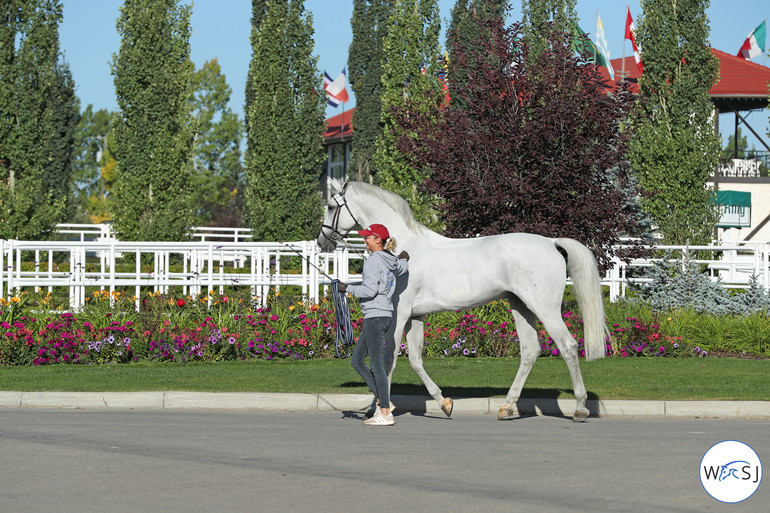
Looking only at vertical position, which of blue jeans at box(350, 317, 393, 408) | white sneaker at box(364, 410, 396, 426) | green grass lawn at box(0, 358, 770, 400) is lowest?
green grass lawn at box(0, 358, 770, 400)

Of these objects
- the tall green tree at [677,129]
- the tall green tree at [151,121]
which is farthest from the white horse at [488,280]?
the tall green tree at [151,121]

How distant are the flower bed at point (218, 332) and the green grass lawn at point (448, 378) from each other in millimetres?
472

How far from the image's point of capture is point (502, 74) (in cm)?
1786

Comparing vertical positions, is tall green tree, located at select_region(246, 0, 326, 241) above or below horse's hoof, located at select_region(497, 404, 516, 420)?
above

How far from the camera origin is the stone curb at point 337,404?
1112 cm

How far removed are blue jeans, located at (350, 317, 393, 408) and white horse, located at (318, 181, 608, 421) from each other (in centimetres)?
29

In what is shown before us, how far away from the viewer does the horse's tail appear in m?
10.7

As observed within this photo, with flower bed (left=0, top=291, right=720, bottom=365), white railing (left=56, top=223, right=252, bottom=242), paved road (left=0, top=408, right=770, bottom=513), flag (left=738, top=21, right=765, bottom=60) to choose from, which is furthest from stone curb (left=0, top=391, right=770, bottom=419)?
flag (left=738, top=21, right=765, bottom=60)

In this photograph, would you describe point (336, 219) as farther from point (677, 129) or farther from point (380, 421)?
point (677, 129)

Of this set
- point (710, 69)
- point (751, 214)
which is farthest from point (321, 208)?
point (751, 214)

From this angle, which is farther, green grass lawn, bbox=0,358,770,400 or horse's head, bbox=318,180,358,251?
green grass lawn, bbox=0,358,770,400

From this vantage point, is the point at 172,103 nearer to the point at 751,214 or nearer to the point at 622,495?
the point at 751,214

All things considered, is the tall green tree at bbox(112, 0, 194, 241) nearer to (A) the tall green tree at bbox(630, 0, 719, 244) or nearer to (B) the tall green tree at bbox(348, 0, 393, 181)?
(A) the tall green tree at bbox(630, 0, 719, 244)

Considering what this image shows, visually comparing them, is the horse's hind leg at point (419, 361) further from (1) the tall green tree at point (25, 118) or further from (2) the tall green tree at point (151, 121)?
(2) the tall green tree at point (151, 121)
